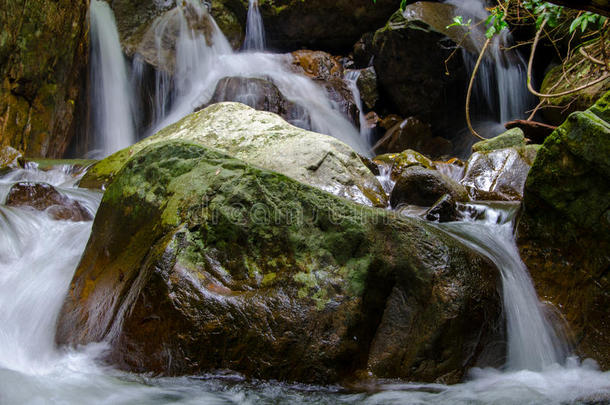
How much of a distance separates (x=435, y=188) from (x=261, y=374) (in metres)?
3.77

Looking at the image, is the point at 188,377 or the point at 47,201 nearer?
A: the point at 188,377

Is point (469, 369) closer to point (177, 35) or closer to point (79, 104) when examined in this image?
point (79, 104)

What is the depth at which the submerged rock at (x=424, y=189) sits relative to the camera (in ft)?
17.3

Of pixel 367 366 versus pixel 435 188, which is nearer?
pixel 367 366

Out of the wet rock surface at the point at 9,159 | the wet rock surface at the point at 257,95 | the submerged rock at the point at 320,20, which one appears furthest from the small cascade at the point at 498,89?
the wet rock surface at the point at 9,159

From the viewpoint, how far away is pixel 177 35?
11758 millimetres

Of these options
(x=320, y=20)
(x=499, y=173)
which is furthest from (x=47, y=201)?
(x=320, y=20)

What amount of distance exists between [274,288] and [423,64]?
10.9m

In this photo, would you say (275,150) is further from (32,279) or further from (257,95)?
(257,95)

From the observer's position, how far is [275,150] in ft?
18.0

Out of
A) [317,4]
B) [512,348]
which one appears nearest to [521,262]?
[512,348]

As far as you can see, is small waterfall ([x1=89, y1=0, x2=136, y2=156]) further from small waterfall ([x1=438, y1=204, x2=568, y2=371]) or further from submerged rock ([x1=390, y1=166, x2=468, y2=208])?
small waterfall ([x1=438, y1=204, x2=568, y2=371])

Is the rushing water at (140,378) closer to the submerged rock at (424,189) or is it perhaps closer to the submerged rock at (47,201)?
the submerged rock at (47,201)

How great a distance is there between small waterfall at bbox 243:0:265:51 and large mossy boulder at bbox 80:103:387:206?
26.5 feet
